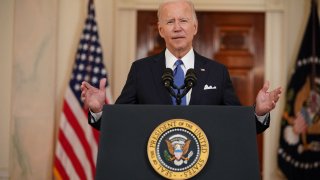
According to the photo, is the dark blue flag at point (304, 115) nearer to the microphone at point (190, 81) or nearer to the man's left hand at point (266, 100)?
the man's left hand at point (266, 100)

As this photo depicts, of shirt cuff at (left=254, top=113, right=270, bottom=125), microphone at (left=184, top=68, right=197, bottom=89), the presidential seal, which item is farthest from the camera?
shirt cuff at (left=254, top=113, right=270, bottom=125)

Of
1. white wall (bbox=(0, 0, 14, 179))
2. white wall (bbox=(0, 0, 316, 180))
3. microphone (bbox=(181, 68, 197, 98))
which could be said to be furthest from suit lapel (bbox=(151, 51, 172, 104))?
white wall (bbox=(0, 0, 14, 179))

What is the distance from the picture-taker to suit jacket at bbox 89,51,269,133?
2094 mm

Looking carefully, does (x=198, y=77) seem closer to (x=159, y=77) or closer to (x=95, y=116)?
(x=159, y=77)

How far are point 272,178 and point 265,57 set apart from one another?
4.51 ft

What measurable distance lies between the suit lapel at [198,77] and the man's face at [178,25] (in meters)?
0.09

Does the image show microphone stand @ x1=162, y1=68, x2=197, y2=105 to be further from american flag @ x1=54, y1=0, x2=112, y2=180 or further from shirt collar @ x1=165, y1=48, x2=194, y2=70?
american flag @ x1=54, y1=0, x2=112, y2=180

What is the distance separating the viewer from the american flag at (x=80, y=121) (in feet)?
15.5

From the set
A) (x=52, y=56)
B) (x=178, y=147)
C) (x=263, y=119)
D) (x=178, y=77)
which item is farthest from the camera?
(x=52, y=56)

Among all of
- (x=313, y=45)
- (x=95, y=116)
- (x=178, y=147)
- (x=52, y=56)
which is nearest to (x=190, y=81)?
(x=178, y=147)

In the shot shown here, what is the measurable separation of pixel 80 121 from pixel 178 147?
3.33m

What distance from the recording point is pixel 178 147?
1.61 meters

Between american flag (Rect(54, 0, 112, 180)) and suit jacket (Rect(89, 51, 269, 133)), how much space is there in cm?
256

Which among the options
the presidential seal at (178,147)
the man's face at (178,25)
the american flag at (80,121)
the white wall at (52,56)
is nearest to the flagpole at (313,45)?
the white wall at (52,56)
